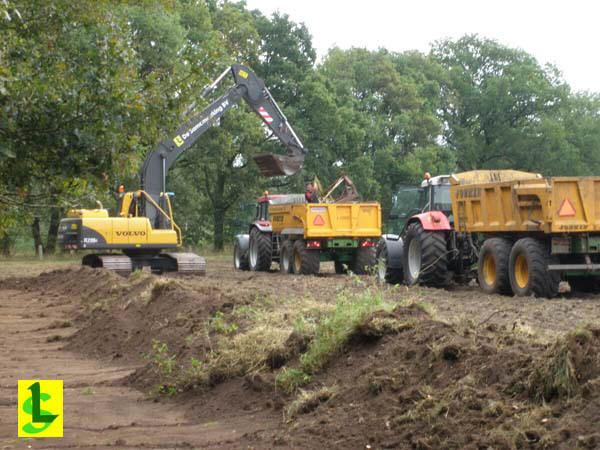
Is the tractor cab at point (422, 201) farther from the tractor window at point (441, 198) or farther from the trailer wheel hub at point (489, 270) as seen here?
the trailer wheel hub at point (489, 270)

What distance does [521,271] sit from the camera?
15.4 meters

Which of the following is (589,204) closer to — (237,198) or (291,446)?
(291,446)

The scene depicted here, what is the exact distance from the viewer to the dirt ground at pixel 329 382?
5895 millimetres

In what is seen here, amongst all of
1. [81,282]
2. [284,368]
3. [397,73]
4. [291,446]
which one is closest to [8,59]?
[284,368]

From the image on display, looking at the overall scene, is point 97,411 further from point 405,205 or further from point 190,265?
point 190,265

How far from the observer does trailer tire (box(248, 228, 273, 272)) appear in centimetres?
2683

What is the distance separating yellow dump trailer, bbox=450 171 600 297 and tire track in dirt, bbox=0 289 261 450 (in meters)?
7.02

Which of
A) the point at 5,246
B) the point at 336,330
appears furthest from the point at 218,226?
the point at 336,330

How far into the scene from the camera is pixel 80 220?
23.6 metres

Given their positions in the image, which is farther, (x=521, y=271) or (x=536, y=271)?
(x=521, y=271)

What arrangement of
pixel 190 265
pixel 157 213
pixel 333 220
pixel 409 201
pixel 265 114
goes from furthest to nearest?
pixel 265 114, pixel 157 213, pixel 190 265, pixel 333 220, pixel 409 201

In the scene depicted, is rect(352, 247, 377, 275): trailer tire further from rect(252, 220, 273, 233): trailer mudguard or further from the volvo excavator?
rect(252, 220, 273, 233): trailer mudguard

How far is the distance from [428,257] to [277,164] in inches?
342

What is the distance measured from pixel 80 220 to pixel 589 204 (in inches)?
531
